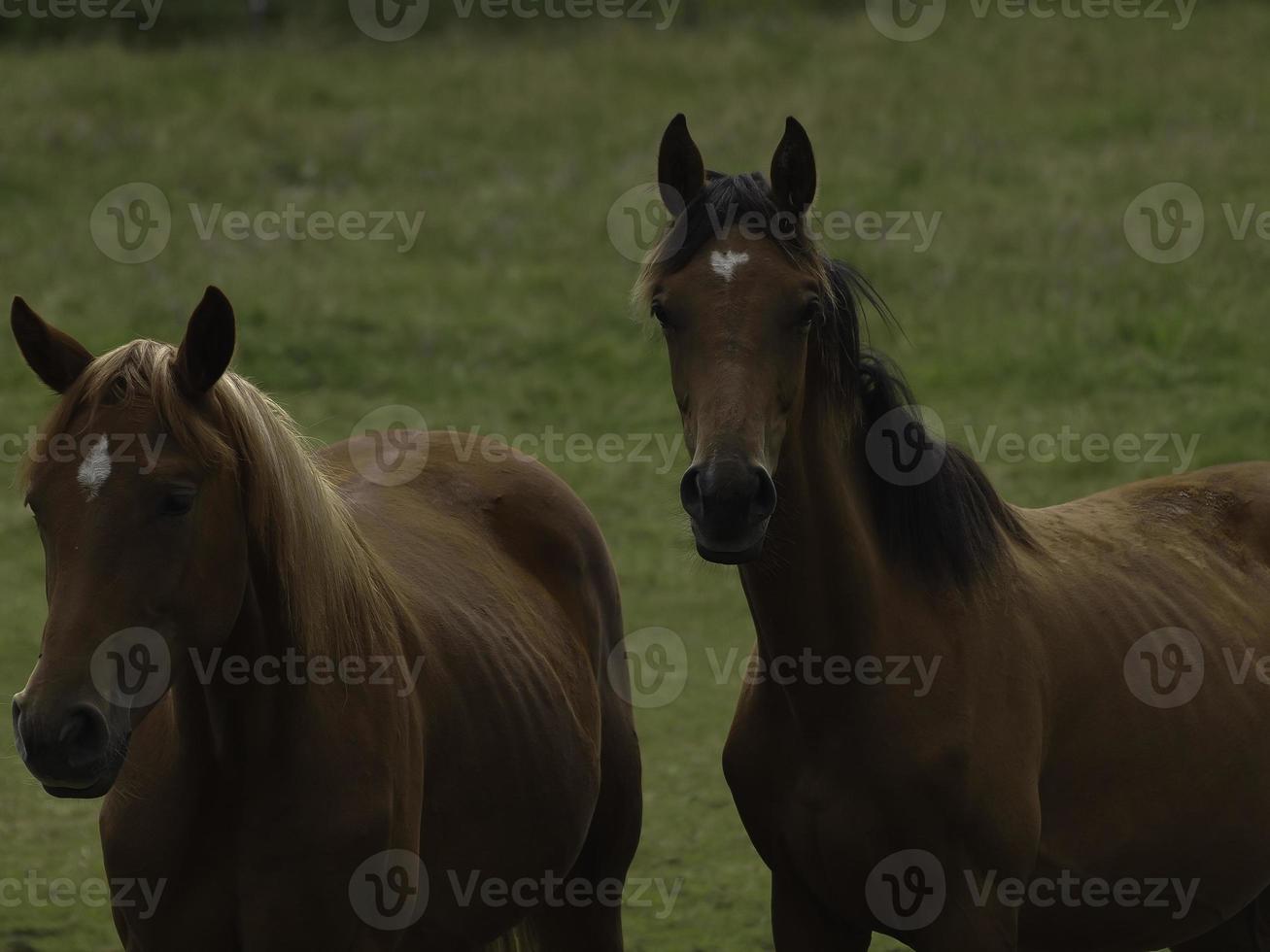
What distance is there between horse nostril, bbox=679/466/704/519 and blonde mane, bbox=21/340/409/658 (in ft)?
3.00

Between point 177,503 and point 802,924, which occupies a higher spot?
point 177,503

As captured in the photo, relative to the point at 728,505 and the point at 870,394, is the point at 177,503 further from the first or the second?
the point at 870,394

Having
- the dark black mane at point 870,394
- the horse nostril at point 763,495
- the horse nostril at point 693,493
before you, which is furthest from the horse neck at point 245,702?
the dark black mane at point 870,394

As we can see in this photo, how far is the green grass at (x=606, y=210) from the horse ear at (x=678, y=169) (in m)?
4.49

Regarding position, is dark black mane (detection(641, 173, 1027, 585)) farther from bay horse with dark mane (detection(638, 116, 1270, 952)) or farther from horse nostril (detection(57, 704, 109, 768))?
horse nostril (detection(57, 704, 109, 768))

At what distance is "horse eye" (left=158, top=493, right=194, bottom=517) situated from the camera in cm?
348

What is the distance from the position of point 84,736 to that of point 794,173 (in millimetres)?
2153

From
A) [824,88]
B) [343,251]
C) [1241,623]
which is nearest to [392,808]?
[1241,623]

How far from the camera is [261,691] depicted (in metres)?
3.88

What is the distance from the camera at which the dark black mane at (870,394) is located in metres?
4.13

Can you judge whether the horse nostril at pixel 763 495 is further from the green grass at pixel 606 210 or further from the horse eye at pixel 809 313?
the green grass at pixel 606 210

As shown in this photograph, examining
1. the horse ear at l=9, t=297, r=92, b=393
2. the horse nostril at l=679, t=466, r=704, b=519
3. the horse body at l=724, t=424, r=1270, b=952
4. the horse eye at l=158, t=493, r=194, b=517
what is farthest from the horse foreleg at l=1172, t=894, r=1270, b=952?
the horse ear at l=9, t=297, r=92, b=393

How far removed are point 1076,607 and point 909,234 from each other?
12.7 m

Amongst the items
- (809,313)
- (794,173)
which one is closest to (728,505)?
(809,313)
